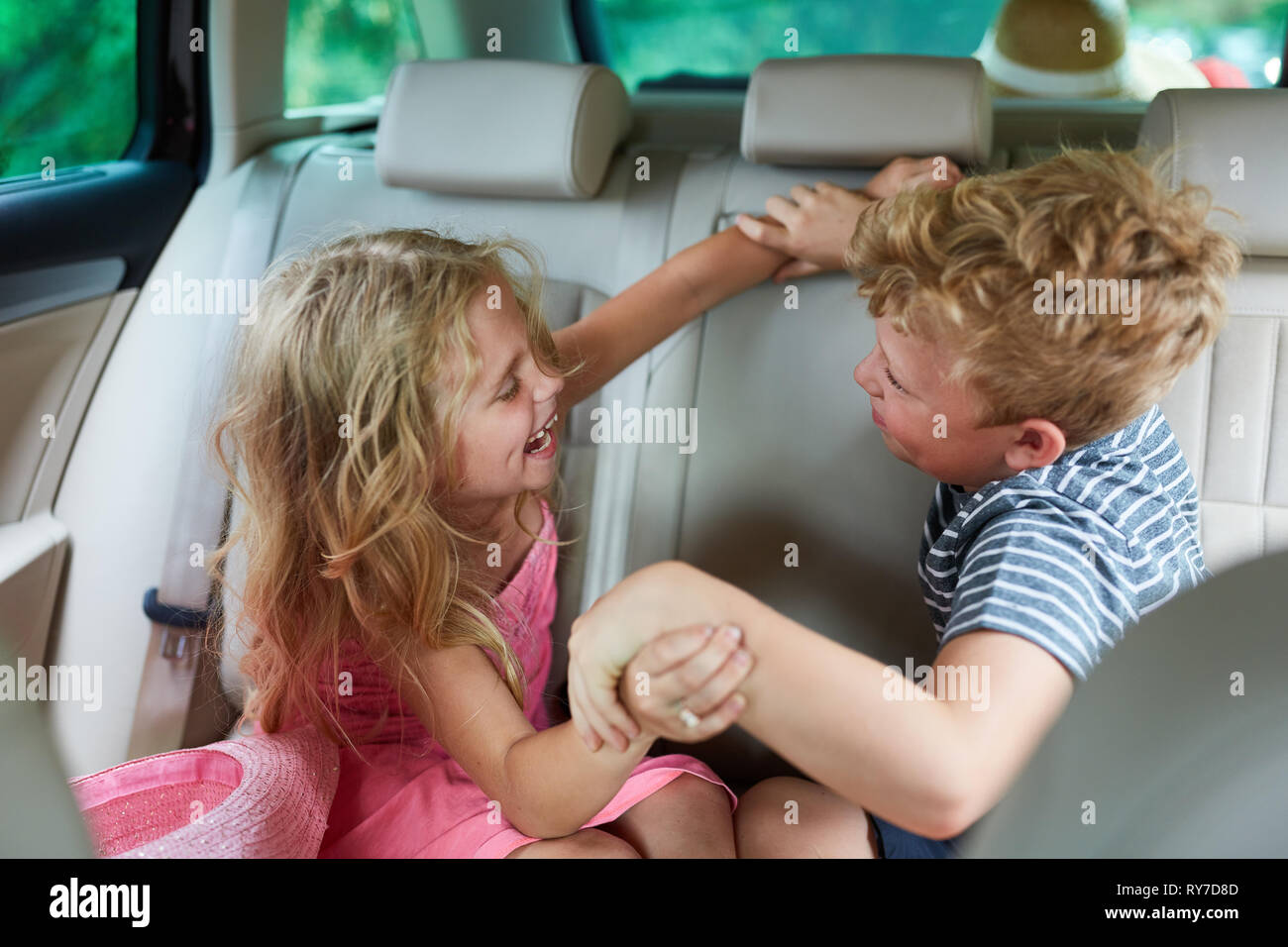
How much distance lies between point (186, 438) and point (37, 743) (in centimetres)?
120

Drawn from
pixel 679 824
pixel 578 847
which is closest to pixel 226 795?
pixel 578 847

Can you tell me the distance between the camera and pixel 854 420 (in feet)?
4.57

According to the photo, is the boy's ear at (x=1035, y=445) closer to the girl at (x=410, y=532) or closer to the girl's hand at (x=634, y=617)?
the girl's hand at (x=634, y=617)

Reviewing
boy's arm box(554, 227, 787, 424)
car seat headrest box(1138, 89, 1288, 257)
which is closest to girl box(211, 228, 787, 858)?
boy's arm box(554, 227, 787, 424)

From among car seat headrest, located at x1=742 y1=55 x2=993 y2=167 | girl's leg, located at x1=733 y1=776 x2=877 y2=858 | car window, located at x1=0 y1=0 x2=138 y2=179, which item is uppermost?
car window, located at x1=0 y1=0 x2=138 y2=179

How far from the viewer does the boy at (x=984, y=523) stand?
→ 745mm

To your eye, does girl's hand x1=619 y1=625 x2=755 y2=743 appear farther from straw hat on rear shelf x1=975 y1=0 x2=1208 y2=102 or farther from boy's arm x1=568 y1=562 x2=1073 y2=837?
straw hat on rear shelf x1=975 y1=0 x2=1208 y2=102

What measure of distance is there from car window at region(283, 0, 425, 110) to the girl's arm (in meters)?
1.26

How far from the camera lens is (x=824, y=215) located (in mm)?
1346

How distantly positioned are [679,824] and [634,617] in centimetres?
45

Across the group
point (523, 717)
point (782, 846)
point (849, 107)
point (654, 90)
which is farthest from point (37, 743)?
point (654, 90)

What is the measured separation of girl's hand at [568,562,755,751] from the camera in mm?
746

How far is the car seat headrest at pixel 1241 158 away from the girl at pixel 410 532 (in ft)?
2.48

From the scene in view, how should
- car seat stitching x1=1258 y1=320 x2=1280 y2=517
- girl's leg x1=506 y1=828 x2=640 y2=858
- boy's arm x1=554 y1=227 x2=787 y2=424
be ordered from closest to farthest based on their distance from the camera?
girl's leg x1=506 y1=828 x2=640 y2=858 < car seat stitching x1=1258 y1=320 x2=1280 y2=517 < boy's arm x1=554 y1=227 x2=787 y2=424
